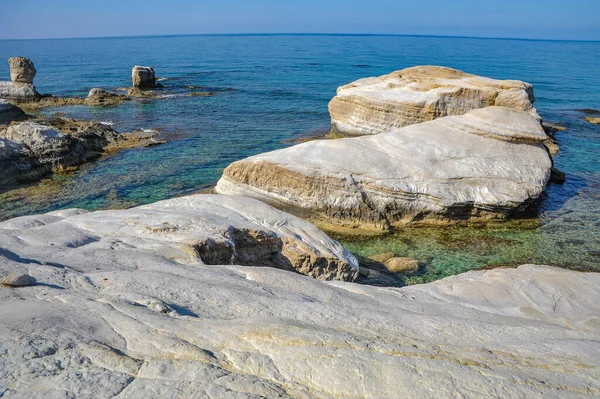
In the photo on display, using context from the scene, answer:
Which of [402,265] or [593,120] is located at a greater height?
[593,120]

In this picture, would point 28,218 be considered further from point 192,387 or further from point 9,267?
point 192,387

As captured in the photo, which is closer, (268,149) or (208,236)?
(208,236)

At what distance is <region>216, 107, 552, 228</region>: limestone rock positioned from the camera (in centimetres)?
1435

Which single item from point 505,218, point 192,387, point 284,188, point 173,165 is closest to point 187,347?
point 192,387

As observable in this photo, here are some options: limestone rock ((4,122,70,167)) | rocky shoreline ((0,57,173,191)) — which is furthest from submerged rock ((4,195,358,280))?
limestone rock ((4,122,70,167))

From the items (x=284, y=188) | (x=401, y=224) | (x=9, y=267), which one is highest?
(x=9, y=267)

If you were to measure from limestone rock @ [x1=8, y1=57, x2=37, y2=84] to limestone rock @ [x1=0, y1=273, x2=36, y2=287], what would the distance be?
37.5 meters

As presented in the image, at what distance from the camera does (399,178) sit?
14.4 m

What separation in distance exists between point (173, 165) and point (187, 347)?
1741 centimetres

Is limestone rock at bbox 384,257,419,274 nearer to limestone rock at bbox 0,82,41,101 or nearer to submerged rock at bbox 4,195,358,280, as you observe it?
submerged rock at bbox 4,195,358,280

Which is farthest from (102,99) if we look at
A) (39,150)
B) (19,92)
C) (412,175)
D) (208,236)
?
(208,236)

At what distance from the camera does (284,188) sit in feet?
48.7

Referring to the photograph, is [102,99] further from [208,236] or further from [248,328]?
[248,328]

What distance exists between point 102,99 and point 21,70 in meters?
6.71
